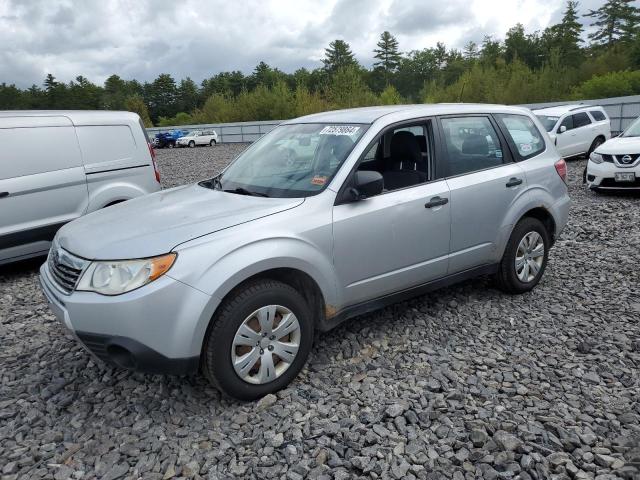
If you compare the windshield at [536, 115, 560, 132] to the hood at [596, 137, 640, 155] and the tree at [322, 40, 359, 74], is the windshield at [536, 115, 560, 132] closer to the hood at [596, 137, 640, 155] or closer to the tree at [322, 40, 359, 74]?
the hood at [596, 137, 640, 155]

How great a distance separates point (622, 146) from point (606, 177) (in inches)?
24.3

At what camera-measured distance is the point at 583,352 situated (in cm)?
359

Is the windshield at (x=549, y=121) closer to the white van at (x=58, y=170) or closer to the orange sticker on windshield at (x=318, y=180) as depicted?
the white van at (x=58, y=170)

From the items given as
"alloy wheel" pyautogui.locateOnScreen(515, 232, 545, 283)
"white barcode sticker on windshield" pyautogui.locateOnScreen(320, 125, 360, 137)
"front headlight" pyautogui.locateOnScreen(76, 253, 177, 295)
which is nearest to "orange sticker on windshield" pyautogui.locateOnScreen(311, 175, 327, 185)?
"white barcode sticker on windshield" pyautogui.locateOnScreen(320, 125, 360, 137)

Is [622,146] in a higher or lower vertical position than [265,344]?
higher

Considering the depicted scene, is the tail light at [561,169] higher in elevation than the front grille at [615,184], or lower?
higher

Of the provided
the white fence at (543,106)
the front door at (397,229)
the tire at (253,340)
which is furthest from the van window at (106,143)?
the white fence at (543,106)

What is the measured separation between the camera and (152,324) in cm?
267

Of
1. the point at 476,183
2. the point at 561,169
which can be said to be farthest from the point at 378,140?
the point at 561,169

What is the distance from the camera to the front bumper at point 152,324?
105 inches

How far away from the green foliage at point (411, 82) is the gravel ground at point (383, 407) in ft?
97.3

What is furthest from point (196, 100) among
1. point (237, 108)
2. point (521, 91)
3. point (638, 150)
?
point (638, 150)

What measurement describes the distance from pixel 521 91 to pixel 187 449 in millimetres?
36893

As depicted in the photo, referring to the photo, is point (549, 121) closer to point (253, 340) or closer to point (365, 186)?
point (365, 186)
